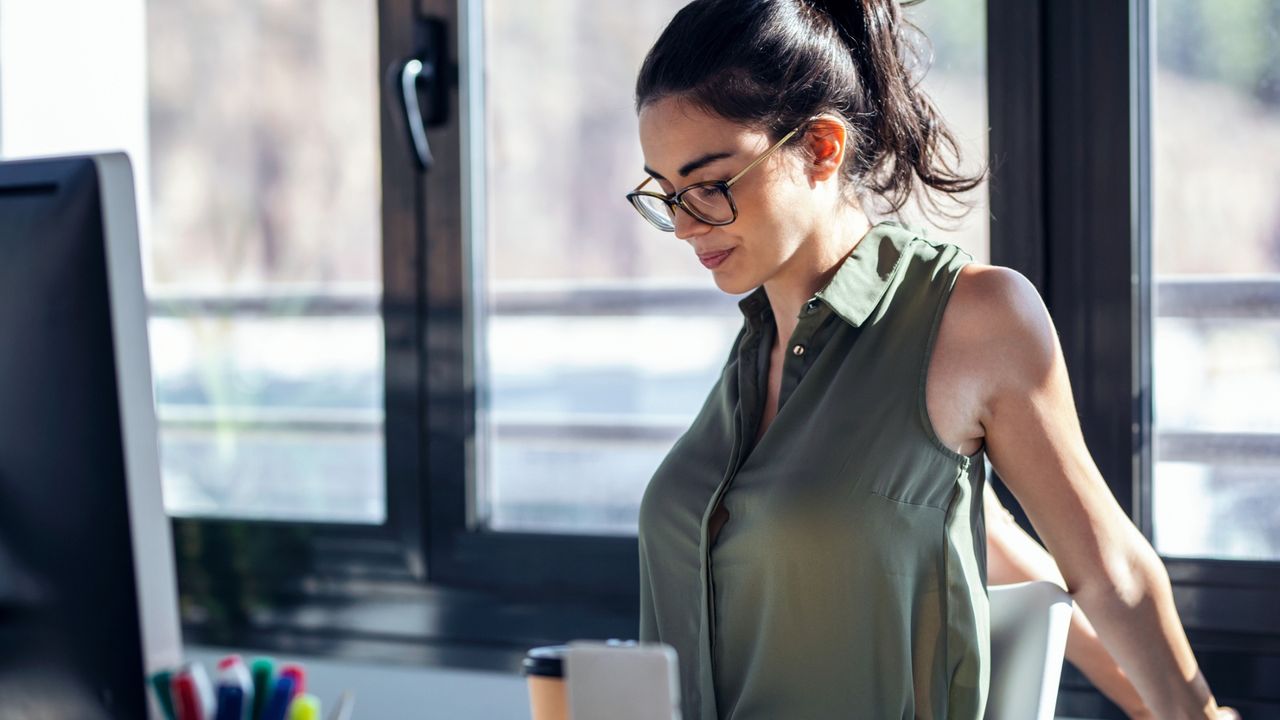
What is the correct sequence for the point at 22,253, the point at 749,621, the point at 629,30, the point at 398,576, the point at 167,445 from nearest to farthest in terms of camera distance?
the point at 22,253 → the point at 749,621 → the point at 629,30 → the point at 398,576 → the point at 167,445

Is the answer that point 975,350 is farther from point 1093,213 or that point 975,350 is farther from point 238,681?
point 238,681

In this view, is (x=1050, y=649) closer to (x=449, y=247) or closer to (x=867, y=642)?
(x=867, y=642)

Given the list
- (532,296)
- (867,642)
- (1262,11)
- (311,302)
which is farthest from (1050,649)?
(311,302)

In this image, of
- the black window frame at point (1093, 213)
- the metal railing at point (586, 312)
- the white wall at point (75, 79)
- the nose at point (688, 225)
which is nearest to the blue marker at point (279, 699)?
the nose at point (688, 225)

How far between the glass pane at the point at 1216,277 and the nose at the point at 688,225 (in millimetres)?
745

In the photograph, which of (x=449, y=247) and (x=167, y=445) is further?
(x=167, y=445)

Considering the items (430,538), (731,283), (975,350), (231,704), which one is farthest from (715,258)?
(430,538)

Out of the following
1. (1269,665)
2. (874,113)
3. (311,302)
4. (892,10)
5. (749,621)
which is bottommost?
(1269,665)

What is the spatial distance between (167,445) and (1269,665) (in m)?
1.92

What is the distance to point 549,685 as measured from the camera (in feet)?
2.61

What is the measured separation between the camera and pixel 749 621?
133 cm

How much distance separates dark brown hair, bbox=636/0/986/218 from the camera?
4.35 ft

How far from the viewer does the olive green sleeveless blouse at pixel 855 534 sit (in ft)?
4.05

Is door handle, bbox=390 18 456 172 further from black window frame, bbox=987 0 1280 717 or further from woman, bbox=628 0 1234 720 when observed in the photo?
black window frame, bbox=987 0 1280 717
